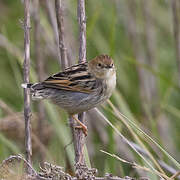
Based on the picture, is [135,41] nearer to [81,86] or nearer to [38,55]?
[38,55]

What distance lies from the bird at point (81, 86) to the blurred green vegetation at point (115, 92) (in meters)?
0.51

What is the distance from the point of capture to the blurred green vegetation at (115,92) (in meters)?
4.75

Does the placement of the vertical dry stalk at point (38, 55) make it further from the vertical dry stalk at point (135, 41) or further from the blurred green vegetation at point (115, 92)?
the vertical dry stalk at point (135, 41)

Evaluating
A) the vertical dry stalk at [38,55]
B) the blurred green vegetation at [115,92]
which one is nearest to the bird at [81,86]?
the blurred green vegetation at [115,92]

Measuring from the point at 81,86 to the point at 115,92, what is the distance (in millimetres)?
708

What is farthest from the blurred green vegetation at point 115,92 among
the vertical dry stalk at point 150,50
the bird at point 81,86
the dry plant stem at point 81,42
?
the dry plant stem at point 81,42

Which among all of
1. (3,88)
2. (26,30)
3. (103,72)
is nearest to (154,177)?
(103,72)

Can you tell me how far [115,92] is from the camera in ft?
14.8

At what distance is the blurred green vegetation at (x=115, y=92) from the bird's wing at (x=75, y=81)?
527 millimetres

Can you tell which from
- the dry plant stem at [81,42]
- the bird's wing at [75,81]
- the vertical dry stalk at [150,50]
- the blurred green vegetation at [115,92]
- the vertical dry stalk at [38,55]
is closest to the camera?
the dry plant stem at [81,42]

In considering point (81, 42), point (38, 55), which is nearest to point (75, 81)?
point (81, 42)

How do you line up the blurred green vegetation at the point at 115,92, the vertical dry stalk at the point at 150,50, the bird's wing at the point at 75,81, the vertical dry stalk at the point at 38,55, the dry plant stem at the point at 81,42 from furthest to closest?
the vertical dry stalk at the point at 150,50, the blurred green vegetation at the point at 115,92, the vertical dry stalk at the point at 38,55, the bird's wing at the point at 75,81, the dry plant stem at the point at 81,42

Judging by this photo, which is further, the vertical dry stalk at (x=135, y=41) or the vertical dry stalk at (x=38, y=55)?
the vertical dry stalk at (x=135, y=41)

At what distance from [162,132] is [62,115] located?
4.17ft
